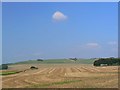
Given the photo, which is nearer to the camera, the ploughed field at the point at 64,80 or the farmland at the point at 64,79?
the ploughed field at the point at 64,80

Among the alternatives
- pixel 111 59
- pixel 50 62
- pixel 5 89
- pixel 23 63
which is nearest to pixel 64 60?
pixel 50 62

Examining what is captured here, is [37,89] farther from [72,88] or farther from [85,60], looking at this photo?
[85,60]

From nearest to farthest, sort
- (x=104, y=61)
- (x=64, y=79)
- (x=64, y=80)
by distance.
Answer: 1. (x=64, y=80)
2. (x=64, y=79)
3. (x=104, y=61)

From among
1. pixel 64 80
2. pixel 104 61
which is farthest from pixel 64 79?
pixel 104 61

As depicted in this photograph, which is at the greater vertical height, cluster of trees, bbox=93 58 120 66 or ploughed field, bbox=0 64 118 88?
ploughed field, bbox=0 64 118 88

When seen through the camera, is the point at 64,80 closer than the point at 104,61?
Yes

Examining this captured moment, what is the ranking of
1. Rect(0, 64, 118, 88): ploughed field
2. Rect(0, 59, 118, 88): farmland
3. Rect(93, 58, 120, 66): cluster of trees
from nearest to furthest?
1. Rect(0, 64, 118, 88): ploughed field
2. Rect(0, 59, 118, 88): farmland
3. Rect(93, 58, 120, 66): cluster of trees

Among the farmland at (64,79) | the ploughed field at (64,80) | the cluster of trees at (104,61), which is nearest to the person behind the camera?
the ploughed field at (64,80)

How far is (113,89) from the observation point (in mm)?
27281

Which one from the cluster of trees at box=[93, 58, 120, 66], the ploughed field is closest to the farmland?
the ploughed field

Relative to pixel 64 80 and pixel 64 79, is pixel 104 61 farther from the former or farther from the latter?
pixel 64 80

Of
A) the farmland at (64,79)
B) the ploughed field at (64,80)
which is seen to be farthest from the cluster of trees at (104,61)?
the ploughed field at (64,80)

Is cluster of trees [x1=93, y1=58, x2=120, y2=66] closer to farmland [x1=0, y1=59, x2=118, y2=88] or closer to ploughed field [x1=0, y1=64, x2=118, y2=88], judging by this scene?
farmland [x1=0, y1=59, x2=118, y2=88]

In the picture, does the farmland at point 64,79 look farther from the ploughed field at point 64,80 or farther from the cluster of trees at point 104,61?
the cluster of trees at point 104,61
